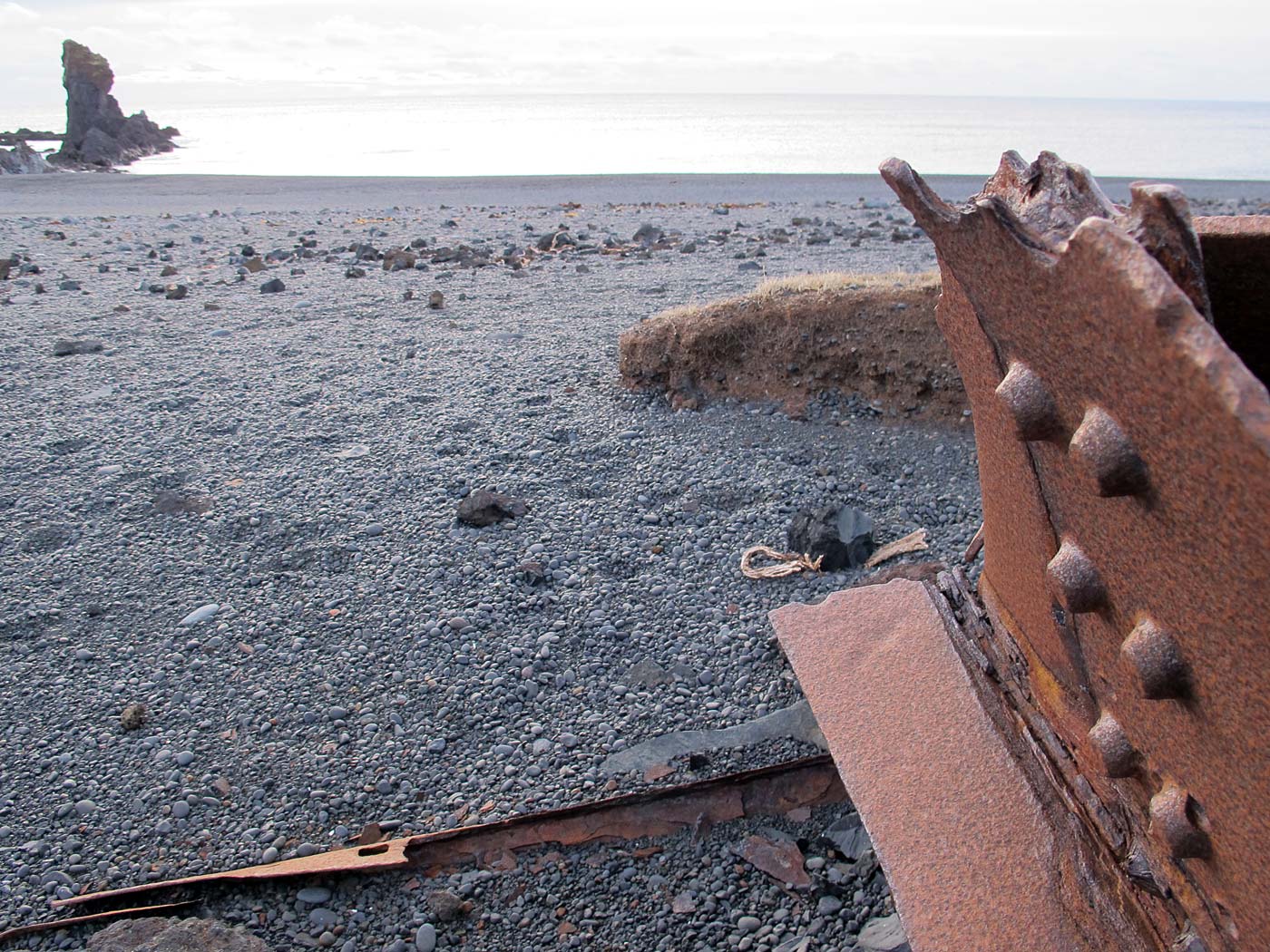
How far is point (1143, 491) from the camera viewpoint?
108 cm

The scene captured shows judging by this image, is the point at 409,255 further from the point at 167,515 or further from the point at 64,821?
the point at 64,821

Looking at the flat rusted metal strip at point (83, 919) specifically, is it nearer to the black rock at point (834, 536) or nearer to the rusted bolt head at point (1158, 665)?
the rusted bolt head at point (1158, 665)

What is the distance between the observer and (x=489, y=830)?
232cm

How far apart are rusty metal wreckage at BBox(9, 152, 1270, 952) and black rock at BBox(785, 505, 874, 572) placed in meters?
1.10

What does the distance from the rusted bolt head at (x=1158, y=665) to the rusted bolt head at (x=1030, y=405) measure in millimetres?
279

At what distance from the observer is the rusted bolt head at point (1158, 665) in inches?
44.5

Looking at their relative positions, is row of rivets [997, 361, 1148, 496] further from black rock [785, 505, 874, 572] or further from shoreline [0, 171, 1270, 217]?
shoreline [0, 171, 1270, 217]

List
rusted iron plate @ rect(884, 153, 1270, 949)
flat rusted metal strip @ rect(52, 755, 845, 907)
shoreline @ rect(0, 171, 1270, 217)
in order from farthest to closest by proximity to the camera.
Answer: shoreline @ rect(0, 171, 1270, 217)
flat rusted metal strip @ rect(52, 755, 845, 907)
rusted iron plate @ rect(884, 153, 1270, 949)

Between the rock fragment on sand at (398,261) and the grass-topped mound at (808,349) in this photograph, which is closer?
the grass-topped mound at (808,349)

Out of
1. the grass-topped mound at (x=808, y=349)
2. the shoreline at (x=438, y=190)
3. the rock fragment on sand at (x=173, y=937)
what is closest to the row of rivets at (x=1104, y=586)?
the rock fragment on sand at (x=173, y=937)

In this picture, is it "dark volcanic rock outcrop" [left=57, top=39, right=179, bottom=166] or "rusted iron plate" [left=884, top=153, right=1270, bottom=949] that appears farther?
"dark volcanic rock outcrop" [left=57, top=39, right=179, bottom=166]

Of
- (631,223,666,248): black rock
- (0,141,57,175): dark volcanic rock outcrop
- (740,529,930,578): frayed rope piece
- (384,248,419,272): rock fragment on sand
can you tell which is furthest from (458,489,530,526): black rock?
(0,141,57,175): dark volcanic rock outcrop

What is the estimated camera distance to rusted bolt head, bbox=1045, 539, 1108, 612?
4.29 feet

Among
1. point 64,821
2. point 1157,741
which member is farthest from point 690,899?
point 64,821
